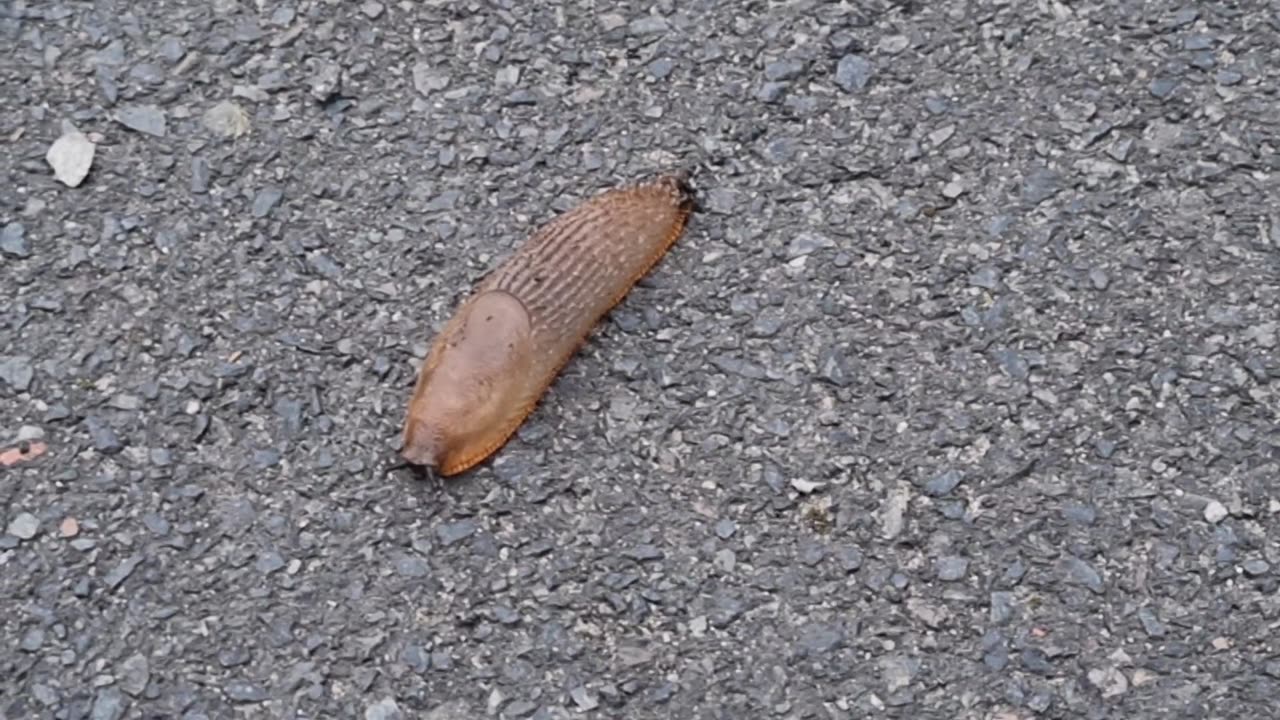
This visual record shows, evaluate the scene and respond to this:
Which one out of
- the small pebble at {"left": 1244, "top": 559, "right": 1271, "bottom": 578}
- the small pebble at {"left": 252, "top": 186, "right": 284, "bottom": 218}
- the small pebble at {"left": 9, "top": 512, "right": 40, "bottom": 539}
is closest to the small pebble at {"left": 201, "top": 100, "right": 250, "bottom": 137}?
the small pebble at {"left": 252, "top": 186, "right": 284, "bottom": 218}

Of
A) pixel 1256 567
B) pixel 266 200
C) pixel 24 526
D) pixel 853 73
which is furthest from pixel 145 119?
pixel 1256 567

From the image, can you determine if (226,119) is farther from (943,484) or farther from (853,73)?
(943,484)

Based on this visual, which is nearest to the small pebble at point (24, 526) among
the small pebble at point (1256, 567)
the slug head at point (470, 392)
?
the slug head at point (470, 392)

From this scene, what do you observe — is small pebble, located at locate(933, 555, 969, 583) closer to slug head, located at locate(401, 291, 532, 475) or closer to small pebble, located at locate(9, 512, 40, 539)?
slug head, located at locate(401, 291, 532, 475)

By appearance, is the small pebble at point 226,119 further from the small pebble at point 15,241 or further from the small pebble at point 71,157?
the small pebble at point 15,241

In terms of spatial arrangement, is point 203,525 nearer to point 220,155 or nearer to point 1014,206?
point 220,155
